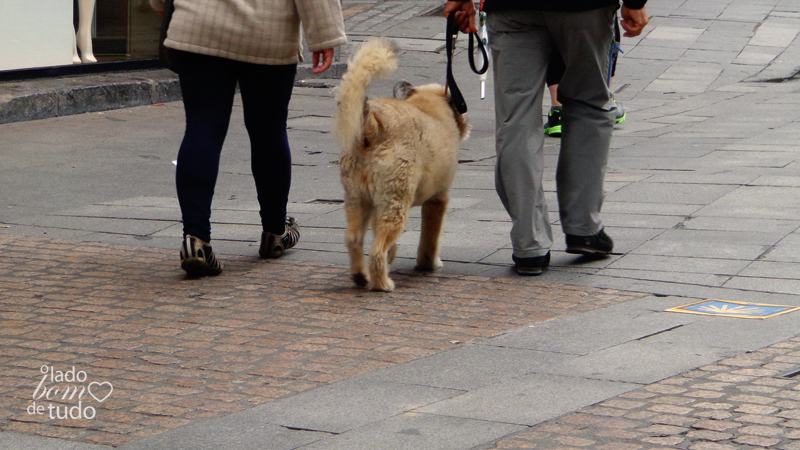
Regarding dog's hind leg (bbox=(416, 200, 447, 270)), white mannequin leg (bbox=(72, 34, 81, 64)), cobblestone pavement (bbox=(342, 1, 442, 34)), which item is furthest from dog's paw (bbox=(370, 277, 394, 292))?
cobblestone pavement (bbox=(342, 1, 442, 34))

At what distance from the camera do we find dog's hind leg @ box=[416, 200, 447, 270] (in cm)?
532

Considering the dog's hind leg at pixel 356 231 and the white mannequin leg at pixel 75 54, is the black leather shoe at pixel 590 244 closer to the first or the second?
the dog's hind leg at pixel 356 231

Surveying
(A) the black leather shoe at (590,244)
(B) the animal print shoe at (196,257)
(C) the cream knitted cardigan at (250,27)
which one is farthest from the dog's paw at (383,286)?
(C) the cream knitted cardigan at (250,27)

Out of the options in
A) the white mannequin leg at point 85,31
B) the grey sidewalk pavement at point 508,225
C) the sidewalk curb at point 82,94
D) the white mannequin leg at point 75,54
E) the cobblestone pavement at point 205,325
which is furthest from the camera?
the white mannequin leg at point 85,31

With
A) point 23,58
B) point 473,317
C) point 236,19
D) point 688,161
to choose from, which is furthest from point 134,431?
point 23,58

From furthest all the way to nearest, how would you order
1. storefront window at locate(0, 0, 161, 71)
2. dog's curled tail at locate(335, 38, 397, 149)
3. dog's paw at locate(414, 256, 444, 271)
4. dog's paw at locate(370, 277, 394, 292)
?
storefront window at locate(0, 0, 161, 71)
dog's paw at locate(414, 256, 444, 271)
dog's paw at locate(370, 277, 394, 292)
dog's curled tail at locate(335, 38, 397, 149)

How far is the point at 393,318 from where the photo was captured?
4.58 meters

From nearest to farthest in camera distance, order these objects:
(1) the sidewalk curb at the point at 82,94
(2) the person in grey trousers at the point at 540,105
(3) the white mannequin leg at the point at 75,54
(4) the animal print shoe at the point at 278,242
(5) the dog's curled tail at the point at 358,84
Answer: (5) the dog's curled tail at the point at 358,84, (2) the person in grey trousers at the point at 540,105, (4) the animal print shoe at the point at 278,242, (1) the sidewalk curb at the point at 82,94, (3) the white mannequin leg at the point at 75,54

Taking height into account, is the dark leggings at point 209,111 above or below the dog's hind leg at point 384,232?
above

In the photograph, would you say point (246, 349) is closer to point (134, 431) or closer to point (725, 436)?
point (134, 431)

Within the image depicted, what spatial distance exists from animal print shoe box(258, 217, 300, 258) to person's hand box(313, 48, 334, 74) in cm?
91

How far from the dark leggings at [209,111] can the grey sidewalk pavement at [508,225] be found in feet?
2.27

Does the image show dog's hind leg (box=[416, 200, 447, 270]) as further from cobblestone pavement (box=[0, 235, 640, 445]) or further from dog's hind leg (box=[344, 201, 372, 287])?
dog's hind leg (box=[344, 201, 372, 287])

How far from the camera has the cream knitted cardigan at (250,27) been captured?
5141 millimetres
